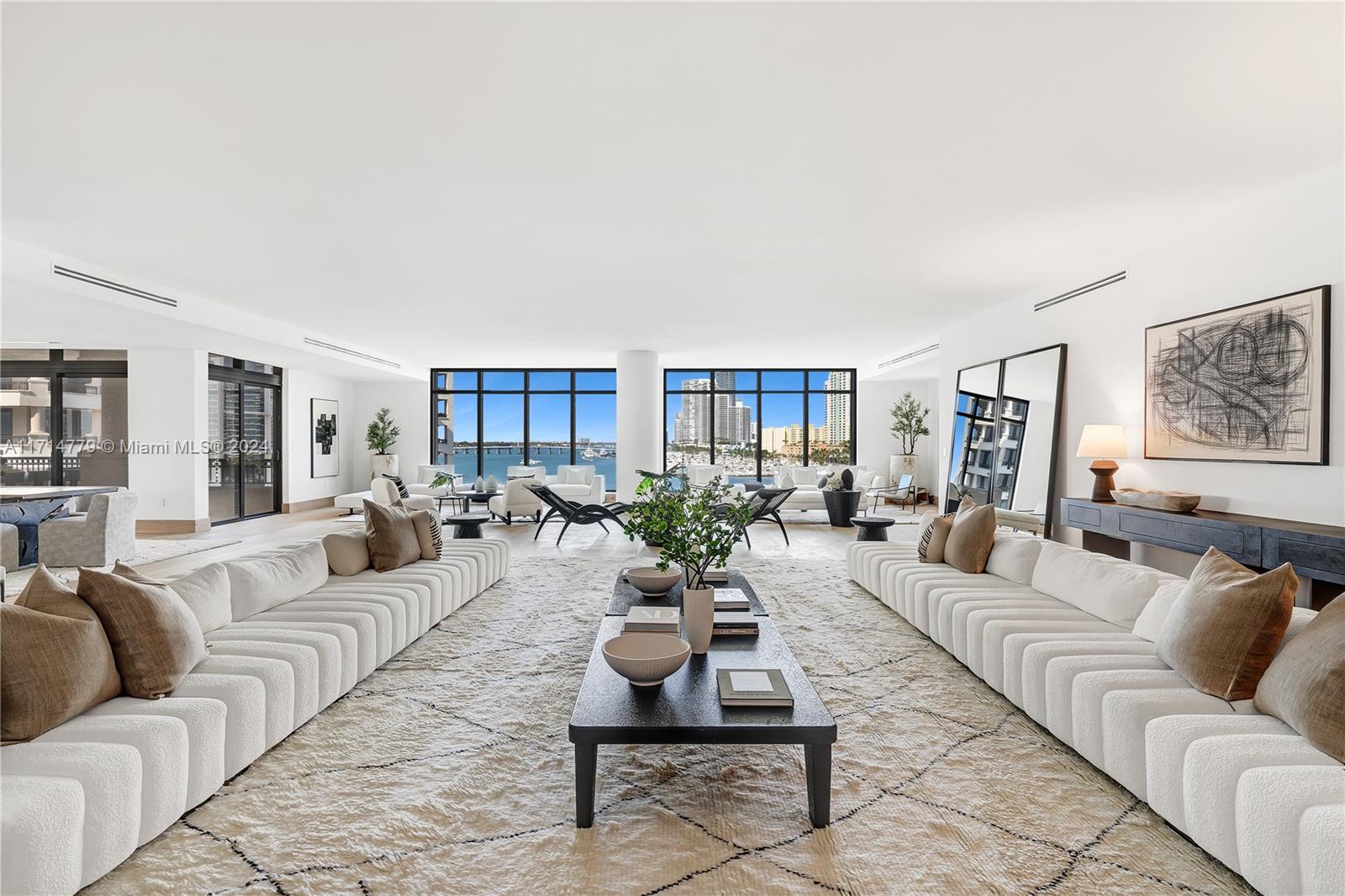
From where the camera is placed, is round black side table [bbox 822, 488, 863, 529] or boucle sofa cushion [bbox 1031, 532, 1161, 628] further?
round black side table [bbox 822, 488, 863, 529]

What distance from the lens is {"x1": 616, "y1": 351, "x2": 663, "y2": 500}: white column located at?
34.7 ft

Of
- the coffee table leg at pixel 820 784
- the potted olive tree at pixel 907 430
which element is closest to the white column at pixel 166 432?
the coffee table leg at pixel 820 784

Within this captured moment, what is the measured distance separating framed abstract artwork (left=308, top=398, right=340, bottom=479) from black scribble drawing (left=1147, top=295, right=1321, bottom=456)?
11921 mm

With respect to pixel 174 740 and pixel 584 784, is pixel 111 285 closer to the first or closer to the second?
pixel 174 740

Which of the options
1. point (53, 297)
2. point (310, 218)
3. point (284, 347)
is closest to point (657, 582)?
point (310, 218)

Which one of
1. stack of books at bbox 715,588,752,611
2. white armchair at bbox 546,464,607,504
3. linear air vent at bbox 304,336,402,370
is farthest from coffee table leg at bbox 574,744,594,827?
linear air vent at bbox 304,336,402,370

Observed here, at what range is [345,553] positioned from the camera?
4242mm

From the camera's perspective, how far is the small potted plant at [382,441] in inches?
498

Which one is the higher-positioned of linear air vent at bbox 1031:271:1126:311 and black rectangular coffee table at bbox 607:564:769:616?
linear air vent at bbox 1031:271:1126:311

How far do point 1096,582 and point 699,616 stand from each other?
204 centimetres

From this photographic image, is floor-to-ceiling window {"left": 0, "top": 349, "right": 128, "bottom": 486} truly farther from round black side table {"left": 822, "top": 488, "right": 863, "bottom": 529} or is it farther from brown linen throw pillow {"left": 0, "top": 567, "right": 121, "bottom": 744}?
round black side table {"left": 822, "top": 488, "right": 863, "bottom": 529}

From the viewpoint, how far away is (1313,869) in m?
1.57

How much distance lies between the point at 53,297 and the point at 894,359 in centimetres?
1019

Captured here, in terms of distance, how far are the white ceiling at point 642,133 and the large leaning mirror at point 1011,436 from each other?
116 cm
